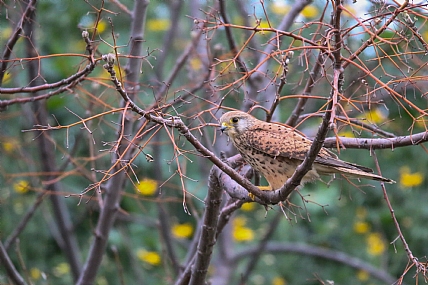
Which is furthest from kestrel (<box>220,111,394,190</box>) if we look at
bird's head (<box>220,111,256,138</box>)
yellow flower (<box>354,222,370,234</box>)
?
yellow flower (<box>354,222,370,234</box>)

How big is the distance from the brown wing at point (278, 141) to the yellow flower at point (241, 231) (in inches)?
117

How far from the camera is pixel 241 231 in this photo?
6.66 meters

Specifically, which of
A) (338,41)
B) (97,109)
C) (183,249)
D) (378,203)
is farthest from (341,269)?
(338,41)

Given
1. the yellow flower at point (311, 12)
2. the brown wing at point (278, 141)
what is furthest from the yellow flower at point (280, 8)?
the brown wing at point (278, 141)

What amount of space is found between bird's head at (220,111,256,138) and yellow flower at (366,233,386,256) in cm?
331

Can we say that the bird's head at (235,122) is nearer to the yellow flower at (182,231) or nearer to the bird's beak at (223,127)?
the bird's beak at (223,127)

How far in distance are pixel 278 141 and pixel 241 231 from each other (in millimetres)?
3318

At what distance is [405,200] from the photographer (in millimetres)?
6273

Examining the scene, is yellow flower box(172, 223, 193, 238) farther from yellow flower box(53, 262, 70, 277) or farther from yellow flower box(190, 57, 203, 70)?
yellow flower box(190, 57, 203, 70)

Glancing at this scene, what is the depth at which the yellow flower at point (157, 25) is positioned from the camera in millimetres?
6653

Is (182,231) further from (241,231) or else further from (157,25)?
(157,25)

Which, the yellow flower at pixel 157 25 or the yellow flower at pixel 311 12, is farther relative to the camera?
the yellow flower at pixel 157 25

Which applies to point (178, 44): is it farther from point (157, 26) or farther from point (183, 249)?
point (183, 249)

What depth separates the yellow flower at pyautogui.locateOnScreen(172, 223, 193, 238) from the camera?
6.52 metres
